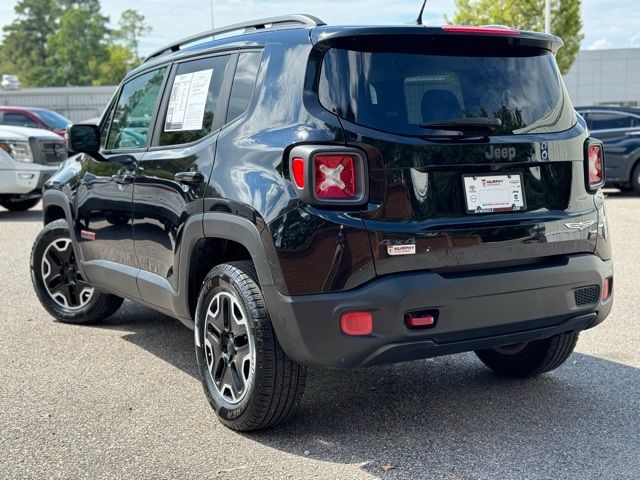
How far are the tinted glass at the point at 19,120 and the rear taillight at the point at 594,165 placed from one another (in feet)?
52.0

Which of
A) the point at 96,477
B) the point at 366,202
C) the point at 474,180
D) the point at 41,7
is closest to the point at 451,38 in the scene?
the point at 474,180

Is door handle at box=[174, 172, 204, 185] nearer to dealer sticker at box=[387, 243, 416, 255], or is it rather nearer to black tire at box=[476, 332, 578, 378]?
dealer sticker at box=[387, 243, 416, 255]

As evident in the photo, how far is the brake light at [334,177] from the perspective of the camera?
136 inches

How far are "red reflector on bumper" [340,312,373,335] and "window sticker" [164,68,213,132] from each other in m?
1.47

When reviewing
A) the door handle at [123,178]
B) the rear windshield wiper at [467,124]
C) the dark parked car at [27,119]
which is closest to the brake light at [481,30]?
the rear windshield wiper at [467,124]

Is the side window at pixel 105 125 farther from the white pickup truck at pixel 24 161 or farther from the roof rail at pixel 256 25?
the white pickup truck at pixel 24 161

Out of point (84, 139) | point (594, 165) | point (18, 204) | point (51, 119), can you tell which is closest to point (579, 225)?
point (594, 165)

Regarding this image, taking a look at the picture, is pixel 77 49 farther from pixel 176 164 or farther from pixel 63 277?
pixel 176 164

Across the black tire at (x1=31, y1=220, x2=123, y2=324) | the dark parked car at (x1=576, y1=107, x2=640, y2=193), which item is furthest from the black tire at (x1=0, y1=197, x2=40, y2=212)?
the dark parked car at (x1=576, y1=107, x2=640, y2=193)

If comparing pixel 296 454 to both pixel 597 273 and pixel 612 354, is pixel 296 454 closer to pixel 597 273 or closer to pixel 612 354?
pixel 597 273

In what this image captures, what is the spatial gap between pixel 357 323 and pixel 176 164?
1529 mm

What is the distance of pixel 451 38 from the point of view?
378cm

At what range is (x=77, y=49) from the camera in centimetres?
10481

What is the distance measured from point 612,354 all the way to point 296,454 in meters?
2.46
